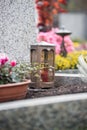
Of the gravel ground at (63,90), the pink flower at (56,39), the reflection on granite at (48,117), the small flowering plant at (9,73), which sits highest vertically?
the pink flower at (56,39)

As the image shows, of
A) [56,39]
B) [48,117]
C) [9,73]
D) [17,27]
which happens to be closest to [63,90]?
[9,73]

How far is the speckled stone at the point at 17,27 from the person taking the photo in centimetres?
555

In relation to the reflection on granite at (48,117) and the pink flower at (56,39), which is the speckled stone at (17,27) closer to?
the reflection on granite at (48,117)

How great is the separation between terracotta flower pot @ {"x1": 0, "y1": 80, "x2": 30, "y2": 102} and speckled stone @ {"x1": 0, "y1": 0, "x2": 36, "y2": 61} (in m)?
1.05

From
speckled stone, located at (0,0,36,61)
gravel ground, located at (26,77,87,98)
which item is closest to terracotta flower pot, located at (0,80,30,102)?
gravel ground, located at (26,77,87,98)

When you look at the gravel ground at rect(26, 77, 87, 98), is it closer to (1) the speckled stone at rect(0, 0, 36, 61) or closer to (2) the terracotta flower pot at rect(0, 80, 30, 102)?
(2) the terracotta flower pot at rect(0, 80, 30, 102)

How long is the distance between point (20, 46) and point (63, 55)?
2292 millimetres

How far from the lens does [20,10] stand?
5684 millimetres

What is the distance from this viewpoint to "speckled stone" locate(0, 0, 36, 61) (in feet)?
18.2

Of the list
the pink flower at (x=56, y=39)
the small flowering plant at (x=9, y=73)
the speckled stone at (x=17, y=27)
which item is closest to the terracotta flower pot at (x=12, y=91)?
the small flowering plant at (x=9, y=73)

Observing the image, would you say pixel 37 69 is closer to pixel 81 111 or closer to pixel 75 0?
pixel 81 111

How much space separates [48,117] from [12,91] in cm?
56

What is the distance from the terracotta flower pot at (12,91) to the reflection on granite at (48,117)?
1.64ft

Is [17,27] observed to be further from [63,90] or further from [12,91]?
[12,91]
